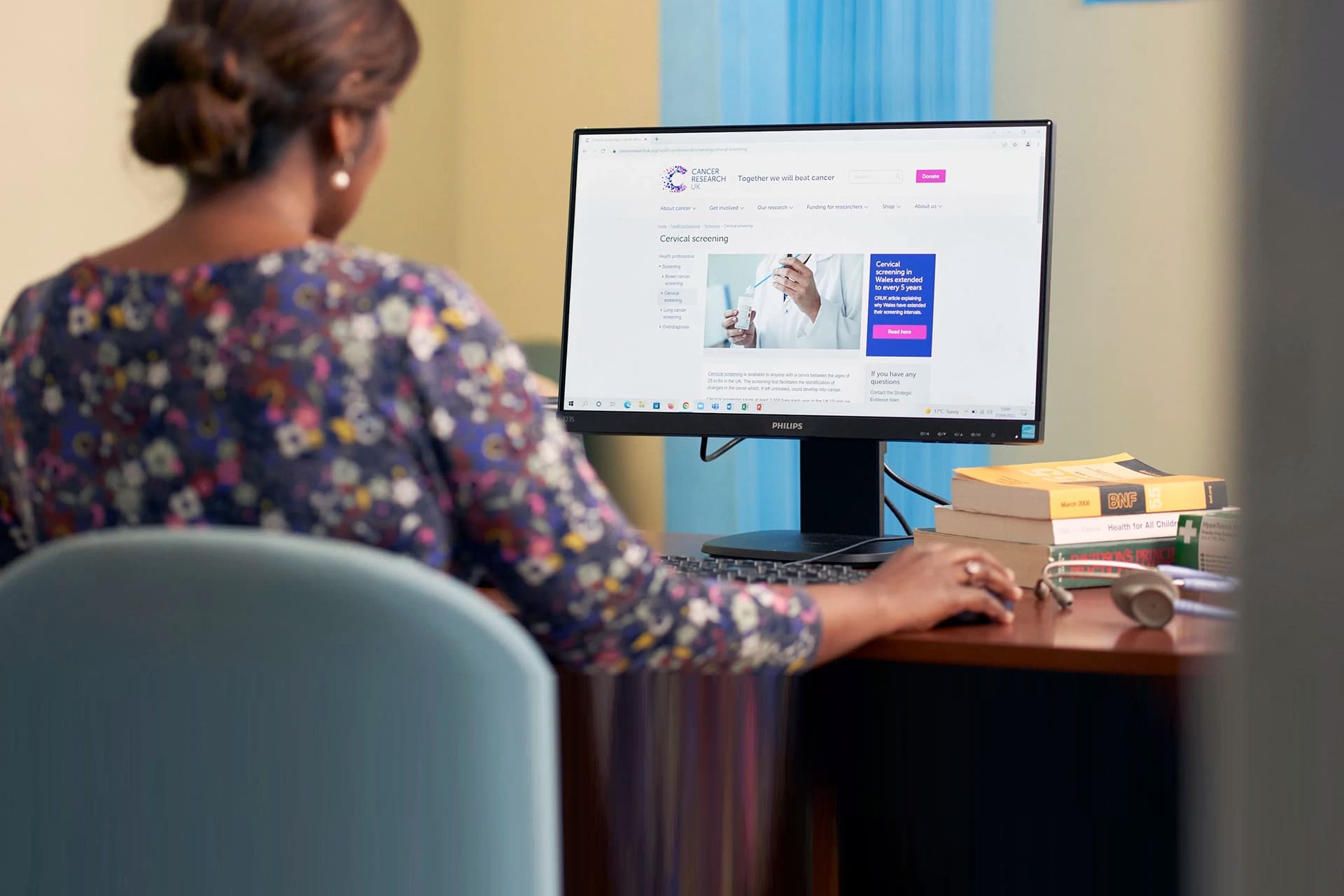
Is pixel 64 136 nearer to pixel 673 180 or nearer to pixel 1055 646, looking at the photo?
pixel 673 180

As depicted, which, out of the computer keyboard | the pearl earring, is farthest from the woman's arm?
the computer keyboard

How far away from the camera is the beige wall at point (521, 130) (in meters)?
2.77

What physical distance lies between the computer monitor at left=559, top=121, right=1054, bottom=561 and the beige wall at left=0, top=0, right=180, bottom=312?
647 mm

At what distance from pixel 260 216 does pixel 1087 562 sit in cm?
78

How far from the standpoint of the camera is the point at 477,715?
543 millimetres

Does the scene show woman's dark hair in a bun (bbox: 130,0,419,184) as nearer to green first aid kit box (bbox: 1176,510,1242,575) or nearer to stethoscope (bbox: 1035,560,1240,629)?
Answer: stethoscope (bbox: 1035,560,1240,629)

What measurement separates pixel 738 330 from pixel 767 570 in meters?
0.33

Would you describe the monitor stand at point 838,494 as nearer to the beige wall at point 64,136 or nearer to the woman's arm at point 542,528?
the woman's arm at point 542,528

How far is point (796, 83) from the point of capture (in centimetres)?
266

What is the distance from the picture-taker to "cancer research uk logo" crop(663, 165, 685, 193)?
150 cm

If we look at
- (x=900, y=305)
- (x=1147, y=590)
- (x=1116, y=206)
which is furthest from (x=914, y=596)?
(x=1116, y=206)

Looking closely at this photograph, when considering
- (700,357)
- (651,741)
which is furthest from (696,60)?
(651,741)

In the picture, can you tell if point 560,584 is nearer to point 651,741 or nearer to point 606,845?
point 651,741

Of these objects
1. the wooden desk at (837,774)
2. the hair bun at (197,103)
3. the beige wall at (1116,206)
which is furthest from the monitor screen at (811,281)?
the beige wall at (1116,206)
